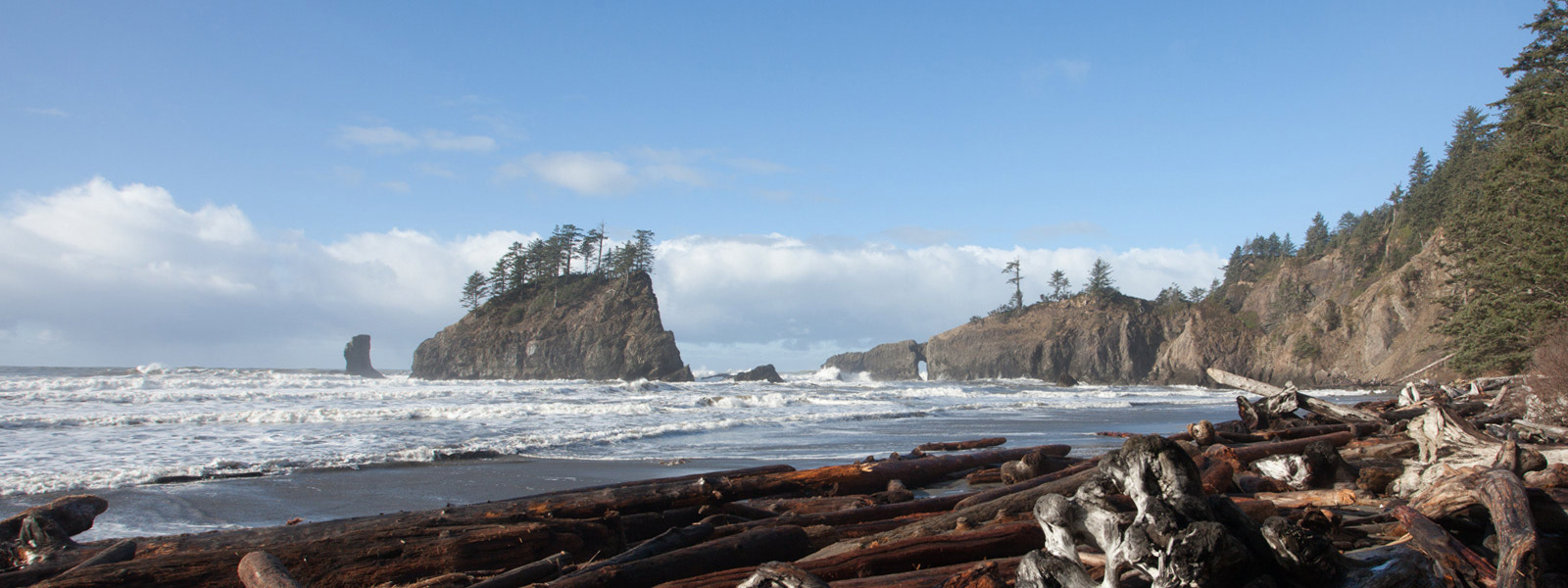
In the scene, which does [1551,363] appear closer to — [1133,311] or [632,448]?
[632,448]

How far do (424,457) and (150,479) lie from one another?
10.3 ft

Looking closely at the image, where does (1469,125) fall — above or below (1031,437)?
above

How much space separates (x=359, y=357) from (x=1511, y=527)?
108 m

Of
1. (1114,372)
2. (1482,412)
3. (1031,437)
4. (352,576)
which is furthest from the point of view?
(1114,372)

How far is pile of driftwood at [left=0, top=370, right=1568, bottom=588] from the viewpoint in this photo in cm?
209

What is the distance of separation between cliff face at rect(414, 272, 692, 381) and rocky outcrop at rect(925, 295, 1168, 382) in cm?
3819

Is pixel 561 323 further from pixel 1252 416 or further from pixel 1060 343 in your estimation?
pixel 1252 416

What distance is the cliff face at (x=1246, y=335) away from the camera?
43.2 m

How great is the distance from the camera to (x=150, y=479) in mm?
8664

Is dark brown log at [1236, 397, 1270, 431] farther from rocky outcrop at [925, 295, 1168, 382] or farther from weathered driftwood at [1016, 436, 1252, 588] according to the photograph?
rocky outcrop at [925, 295, 1168, 382]

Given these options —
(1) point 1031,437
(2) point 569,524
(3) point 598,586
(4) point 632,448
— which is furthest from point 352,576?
(1) point 1031,437

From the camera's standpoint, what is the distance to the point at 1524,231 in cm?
1980

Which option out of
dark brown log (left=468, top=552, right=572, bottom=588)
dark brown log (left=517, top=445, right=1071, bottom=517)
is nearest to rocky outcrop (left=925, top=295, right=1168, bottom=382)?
dark brown log (left=517, top=445, right=1071, bottom=517)

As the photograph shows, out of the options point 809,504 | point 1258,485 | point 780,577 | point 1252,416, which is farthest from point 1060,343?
point 780,577
